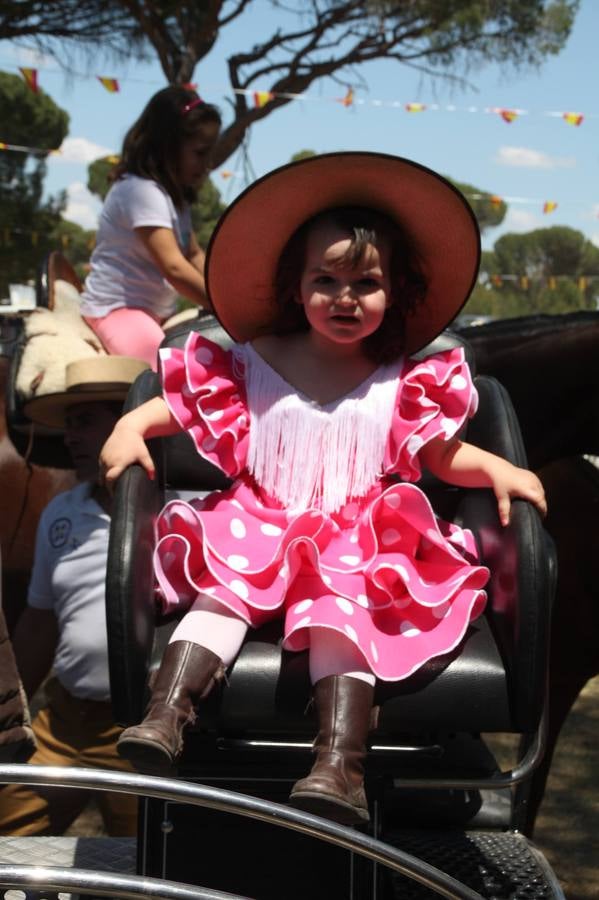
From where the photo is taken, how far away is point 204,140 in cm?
393

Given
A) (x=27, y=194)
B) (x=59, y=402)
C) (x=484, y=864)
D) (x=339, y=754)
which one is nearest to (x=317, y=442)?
(x=339, y=754)

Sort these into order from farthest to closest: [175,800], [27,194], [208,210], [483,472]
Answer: [208,210] → [27,194] → [483,472] → [175,800]

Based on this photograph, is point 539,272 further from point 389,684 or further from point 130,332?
point 389,684

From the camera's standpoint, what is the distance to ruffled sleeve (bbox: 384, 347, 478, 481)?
2309mm

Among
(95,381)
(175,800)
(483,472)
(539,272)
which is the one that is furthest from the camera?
(539,272)

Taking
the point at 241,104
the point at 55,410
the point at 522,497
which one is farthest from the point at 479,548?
the point at 241,104

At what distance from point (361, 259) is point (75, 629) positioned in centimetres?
145

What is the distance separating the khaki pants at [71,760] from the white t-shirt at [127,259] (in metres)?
1.52

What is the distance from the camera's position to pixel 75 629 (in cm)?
309

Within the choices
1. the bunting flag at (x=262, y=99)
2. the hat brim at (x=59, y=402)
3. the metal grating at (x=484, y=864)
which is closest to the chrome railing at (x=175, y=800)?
the metal grating at (x=484, y=864)

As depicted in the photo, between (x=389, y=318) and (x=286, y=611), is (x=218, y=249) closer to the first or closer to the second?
(x=389, y=318)

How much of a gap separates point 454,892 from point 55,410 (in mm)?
2454

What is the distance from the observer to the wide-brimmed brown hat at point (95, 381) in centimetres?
340

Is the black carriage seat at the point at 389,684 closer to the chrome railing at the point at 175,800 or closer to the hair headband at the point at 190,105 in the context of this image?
the chrome railing at the point at 175,800
